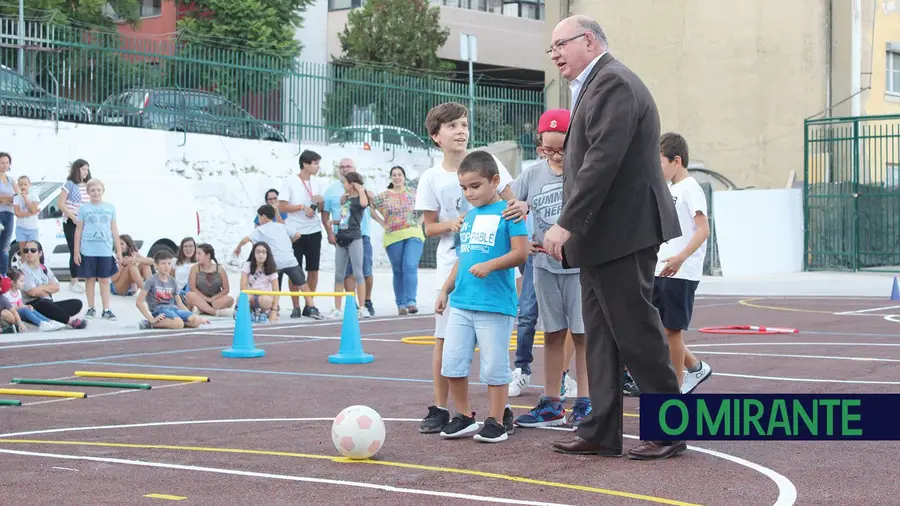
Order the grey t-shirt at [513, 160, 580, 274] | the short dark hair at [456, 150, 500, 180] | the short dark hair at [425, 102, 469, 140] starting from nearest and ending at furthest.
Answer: the short dark hair at [456, 150, 500, 180], the short dark hair at [425, 102, 469, 140], the grey t-shirt at [513, 160, 580, 274]

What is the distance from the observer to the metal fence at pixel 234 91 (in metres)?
22.6

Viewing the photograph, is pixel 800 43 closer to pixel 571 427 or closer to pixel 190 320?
pixel 190 320

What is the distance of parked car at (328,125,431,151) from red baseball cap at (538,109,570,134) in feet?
66.0

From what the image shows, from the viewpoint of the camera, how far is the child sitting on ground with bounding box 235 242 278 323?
16.3 meters

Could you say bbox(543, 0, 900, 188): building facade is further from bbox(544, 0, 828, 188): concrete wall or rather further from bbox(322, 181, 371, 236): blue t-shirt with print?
bbox(322, 181, 371, 236): blue t-shirt with print

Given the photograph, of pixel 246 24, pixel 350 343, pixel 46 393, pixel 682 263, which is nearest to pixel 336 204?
pixel 350 343

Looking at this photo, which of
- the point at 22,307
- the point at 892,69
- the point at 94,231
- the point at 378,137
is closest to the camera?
the point at 22,307

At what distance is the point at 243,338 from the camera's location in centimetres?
1205

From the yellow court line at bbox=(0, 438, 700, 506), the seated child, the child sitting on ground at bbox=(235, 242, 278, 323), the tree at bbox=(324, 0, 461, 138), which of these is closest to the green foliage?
the tree at bbox=(324, 0, 461, 138)

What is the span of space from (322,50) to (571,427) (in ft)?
130

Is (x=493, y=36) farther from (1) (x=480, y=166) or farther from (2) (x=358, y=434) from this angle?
(2) (x=358, y=434)

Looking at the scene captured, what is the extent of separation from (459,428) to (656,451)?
1268 mm

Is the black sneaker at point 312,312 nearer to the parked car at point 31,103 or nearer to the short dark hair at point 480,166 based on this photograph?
the parked car at point 31,103

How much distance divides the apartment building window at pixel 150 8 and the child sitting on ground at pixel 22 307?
99.5 ft
